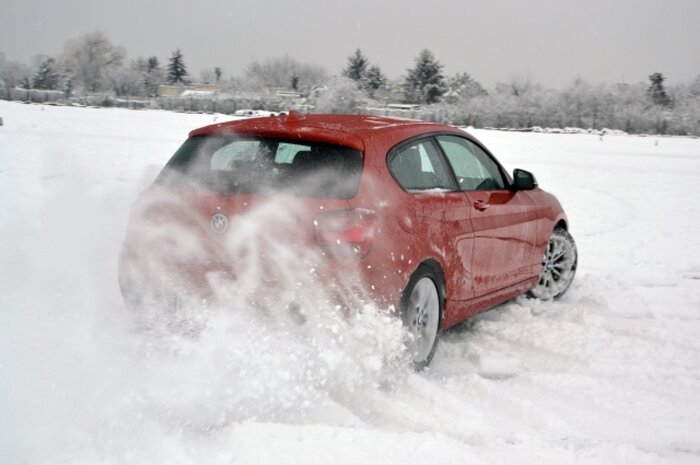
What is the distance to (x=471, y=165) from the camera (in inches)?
229

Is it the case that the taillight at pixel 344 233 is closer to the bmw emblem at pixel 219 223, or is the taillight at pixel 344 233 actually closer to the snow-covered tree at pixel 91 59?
the bmw emblem at pixel 219 223

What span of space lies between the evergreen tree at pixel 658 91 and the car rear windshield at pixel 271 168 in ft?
331

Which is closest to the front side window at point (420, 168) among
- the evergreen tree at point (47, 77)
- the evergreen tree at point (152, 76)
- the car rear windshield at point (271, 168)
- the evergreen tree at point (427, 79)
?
the car rear windshield at point (271, 168)

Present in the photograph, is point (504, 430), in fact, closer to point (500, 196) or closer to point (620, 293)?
point (500, 196)

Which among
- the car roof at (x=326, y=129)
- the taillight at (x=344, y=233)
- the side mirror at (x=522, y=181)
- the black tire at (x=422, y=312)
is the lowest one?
the black tire at (x=422, y=312)

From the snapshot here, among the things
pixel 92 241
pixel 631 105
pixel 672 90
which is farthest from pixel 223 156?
pixel 672 90

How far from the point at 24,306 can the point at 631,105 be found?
85.8m

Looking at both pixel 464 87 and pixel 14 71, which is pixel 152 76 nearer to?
pixel 14 71

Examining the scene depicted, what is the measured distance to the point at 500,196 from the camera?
19.3 ft

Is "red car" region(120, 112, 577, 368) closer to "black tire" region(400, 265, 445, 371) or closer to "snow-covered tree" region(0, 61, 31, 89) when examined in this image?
"black tire" region(400, 265, 445, 371)

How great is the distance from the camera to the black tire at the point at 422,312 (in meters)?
4.49

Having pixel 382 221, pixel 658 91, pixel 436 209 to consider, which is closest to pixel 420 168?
pixel 436 209

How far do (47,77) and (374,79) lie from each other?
165 feet

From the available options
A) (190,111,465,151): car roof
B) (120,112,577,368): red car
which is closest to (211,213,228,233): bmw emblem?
(120,112,577,368): red car
